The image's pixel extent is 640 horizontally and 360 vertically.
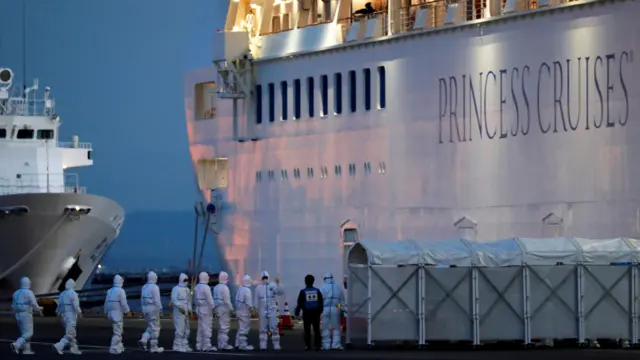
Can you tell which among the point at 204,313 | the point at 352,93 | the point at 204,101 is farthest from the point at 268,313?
the point at 204,101

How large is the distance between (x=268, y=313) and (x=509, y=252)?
505 cm

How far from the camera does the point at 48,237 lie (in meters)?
66.9

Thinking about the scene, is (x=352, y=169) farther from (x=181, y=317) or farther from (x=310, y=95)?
(x=181, y=317)

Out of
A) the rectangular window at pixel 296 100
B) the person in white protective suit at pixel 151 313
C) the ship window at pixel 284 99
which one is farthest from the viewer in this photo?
the ship window at pixel 284 99

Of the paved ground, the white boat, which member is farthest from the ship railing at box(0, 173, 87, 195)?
the paved ground

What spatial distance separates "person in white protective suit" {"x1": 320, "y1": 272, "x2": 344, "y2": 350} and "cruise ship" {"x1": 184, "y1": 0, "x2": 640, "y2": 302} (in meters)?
5.80

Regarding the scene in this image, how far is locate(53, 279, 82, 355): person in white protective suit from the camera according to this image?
34750 mm

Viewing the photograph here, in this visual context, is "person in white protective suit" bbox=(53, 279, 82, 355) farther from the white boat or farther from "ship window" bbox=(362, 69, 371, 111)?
the white boat

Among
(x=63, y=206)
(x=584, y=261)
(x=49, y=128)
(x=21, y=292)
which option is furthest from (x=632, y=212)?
(x=49, y=128)

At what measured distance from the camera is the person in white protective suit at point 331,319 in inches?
1385

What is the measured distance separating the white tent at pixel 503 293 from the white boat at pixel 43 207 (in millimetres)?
32597

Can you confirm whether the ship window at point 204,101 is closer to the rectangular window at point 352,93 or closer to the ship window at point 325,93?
the ship window at point 325,93

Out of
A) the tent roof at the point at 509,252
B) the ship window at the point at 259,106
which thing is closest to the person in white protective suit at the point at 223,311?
the tent roof at the point at 509,252

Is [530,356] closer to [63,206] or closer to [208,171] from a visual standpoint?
[208,171]
